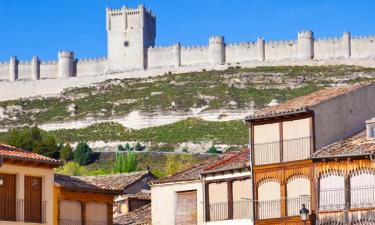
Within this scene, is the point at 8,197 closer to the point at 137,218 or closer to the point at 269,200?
the point at 269,200

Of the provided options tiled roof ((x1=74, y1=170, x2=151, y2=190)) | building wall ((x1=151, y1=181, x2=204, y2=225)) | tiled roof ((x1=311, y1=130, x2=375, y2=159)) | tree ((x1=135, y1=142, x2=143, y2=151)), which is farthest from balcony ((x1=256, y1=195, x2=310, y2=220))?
tree ((x1=135, y1=142, x2=143, y2=151))

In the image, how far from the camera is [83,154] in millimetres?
166125

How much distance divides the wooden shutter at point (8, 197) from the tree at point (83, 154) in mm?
114053

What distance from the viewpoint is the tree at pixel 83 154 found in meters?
162

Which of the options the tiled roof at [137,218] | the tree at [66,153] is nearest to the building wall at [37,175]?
the tiled roof at [137,218]

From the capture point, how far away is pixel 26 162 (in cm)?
4556

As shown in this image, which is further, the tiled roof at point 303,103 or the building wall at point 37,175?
the tiled roof at point 303,103

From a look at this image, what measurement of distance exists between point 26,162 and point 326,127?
11.0 m

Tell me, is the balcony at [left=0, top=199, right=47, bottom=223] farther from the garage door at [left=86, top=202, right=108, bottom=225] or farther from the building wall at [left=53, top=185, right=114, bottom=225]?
the garage door at [left=86, top=202, right=108, bottom=225]

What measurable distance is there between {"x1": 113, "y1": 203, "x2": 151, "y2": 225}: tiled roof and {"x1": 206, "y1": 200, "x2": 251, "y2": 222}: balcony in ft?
14.0

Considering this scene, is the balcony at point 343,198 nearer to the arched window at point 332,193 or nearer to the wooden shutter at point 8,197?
the arched window at point 332,193

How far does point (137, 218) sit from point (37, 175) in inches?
460

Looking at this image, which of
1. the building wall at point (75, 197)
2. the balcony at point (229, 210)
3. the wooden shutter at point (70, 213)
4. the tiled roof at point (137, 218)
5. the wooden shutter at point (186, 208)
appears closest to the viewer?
the building wall at point (75, 197)

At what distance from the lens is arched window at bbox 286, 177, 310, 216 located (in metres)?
47.8
